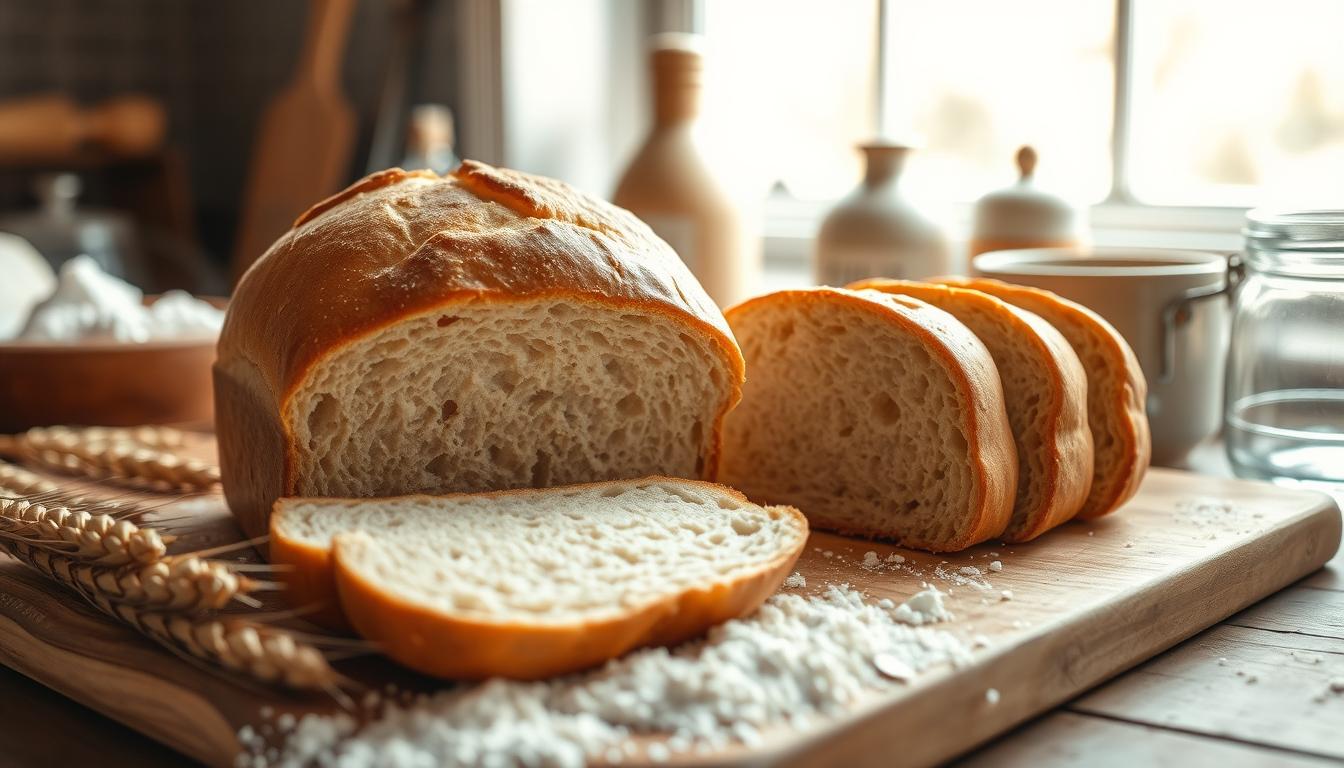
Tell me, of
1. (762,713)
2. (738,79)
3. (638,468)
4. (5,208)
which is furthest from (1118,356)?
(5,208)

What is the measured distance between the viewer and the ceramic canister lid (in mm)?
2324

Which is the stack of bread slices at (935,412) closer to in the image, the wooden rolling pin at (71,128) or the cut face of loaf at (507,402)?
the cut face of loaf at (507,402)

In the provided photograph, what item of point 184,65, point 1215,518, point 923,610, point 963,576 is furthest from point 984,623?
point 184,65

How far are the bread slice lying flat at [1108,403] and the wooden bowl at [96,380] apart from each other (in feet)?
4.77

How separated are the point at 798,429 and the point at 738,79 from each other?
6.40ft

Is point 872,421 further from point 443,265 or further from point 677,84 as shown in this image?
point 677,84

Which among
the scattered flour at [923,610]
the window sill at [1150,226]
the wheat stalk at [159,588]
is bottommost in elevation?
the scattered flour at [923,610]

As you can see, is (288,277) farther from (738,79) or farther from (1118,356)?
(738,79)

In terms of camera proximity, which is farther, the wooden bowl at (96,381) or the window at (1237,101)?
the window at (1237,101)

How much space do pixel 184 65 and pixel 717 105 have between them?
7.30ft

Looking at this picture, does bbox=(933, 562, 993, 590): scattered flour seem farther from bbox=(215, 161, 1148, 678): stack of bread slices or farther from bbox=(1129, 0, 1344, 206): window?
bbox=(1129, 0, 1344, 206): window

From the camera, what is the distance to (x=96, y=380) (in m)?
2.31

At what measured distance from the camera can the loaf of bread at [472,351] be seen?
1471 mm

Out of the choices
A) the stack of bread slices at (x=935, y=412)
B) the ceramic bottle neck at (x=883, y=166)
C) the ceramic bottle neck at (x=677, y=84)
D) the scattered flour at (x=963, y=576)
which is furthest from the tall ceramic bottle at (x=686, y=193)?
the scattered flour at (x=963, y=576)
